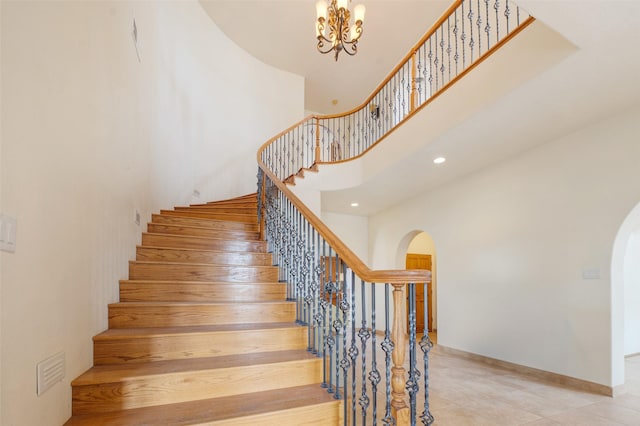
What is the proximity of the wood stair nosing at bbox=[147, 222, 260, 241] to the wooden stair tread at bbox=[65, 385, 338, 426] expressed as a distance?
2022 millimetres

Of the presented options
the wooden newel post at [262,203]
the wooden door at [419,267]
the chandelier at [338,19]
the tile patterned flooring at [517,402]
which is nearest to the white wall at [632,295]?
the tile patterned flooring at [517,402]

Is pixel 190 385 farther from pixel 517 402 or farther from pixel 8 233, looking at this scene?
pixel 517 402

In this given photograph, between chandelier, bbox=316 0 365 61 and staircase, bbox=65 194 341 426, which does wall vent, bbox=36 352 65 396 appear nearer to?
staircase, bbox=65 194 341 426

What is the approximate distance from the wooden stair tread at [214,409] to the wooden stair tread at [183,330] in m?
0.45

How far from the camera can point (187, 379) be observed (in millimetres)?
2035

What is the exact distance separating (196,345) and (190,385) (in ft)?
1.09

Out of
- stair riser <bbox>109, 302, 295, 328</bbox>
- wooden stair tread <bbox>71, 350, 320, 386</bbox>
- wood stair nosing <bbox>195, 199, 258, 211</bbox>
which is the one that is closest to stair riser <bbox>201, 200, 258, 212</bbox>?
wood stair nosing <bbox>195, 199, 258, 211</bbox>

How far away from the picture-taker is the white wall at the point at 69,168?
4.60 ft

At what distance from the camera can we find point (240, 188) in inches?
268

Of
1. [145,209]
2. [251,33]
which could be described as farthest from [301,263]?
[251,33]

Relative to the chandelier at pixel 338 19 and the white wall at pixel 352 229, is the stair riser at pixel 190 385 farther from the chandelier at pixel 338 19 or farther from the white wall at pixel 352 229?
the white wall at pixel 352 229

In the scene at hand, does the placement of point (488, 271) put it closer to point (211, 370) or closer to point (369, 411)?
point (369, 411)

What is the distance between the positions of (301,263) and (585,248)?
309cm

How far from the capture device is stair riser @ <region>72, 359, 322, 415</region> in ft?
6.18
